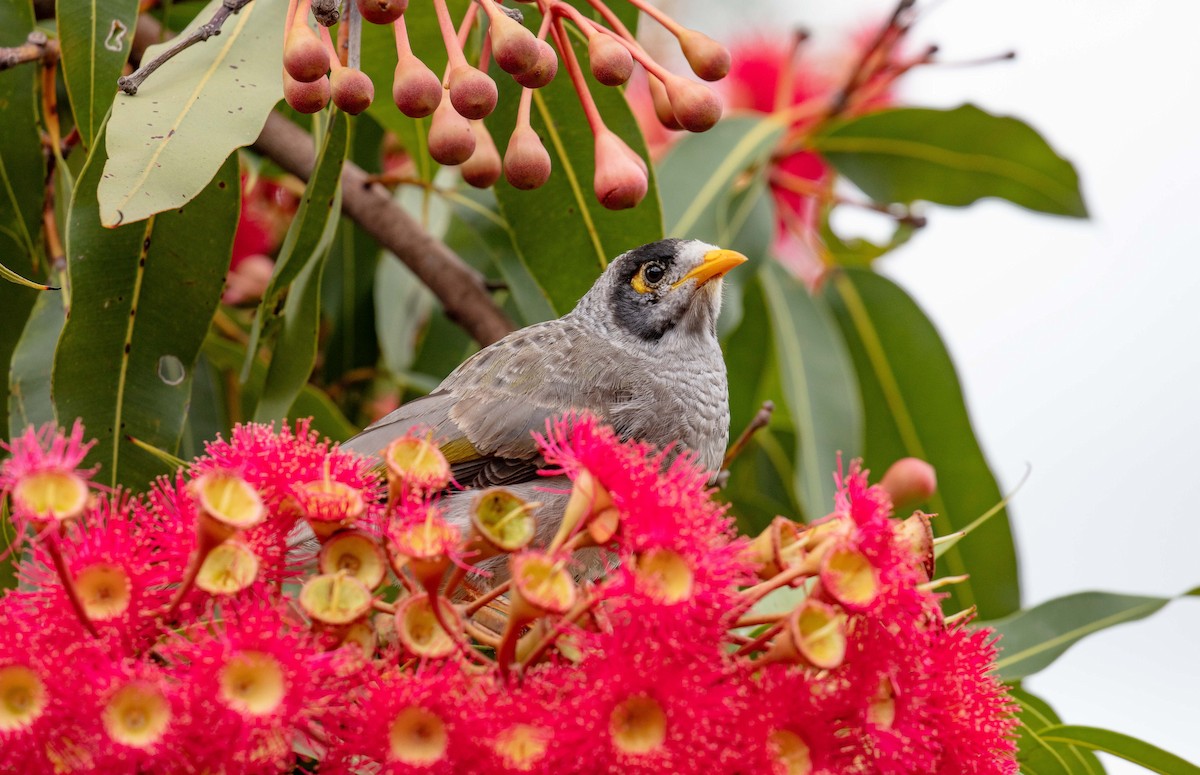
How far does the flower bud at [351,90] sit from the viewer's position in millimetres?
1799

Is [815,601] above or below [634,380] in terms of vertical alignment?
above

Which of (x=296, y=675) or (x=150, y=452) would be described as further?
(x=150, y=452)

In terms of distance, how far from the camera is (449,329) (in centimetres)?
353

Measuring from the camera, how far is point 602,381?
281cm

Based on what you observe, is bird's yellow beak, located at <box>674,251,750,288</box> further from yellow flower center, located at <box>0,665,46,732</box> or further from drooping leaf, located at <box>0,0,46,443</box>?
yellow flower center, located at <box>0,665,46,732</box>

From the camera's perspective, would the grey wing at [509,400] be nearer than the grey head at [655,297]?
Yes

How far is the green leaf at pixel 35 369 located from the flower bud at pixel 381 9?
3.30 feet

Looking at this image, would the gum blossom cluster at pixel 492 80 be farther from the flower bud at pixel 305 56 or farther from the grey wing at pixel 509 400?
the grey wing at pixel 509 400

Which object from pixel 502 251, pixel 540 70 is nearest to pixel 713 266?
pixel 502 251

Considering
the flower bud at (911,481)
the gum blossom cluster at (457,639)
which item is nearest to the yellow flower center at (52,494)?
the gum blossom cluster at (457,639)

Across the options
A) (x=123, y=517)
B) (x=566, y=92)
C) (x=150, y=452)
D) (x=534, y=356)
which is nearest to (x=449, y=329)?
(x=534, y=356)

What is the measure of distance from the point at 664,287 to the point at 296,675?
6.18ft

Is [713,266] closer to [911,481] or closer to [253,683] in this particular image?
Answer: [911,481]

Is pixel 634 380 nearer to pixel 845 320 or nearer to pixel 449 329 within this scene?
pixel 449 329
